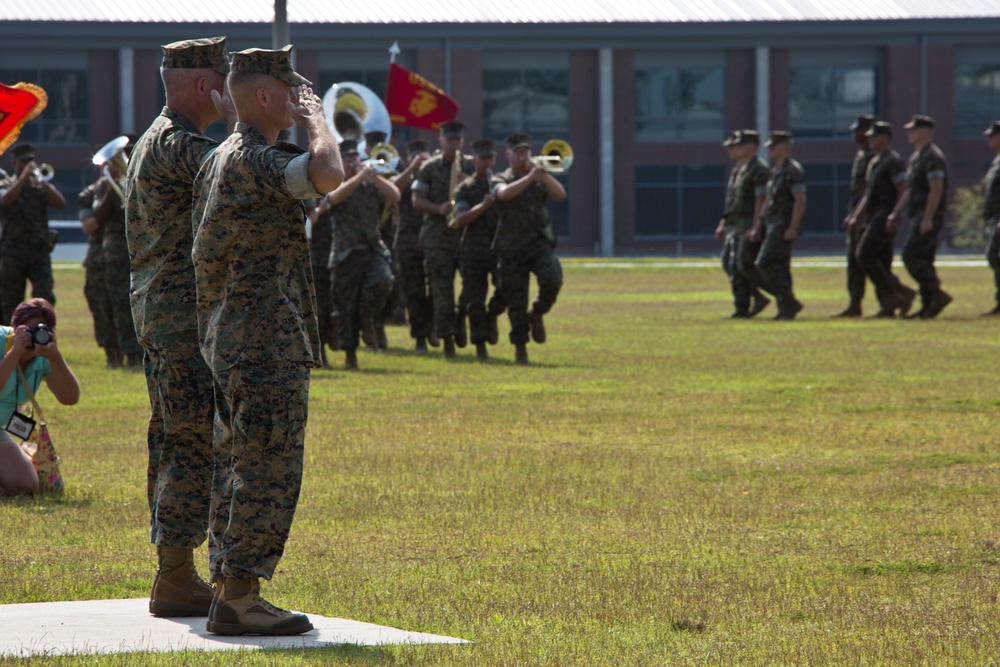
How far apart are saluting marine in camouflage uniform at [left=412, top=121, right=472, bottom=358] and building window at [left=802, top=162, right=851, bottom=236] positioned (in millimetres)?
41356

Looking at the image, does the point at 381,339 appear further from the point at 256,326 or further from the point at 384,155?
the point at 256,326

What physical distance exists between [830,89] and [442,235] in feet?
138

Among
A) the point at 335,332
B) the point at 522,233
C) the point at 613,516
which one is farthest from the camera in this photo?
the point at 335,332

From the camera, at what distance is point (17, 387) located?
844 cm

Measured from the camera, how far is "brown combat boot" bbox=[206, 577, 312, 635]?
210 inches

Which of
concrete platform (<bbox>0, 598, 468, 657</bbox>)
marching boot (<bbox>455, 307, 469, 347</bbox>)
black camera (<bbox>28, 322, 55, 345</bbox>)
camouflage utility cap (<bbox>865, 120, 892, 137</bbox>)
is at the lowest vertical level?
marching boot (<bbox>455, 307, 469, 347</bbox>)

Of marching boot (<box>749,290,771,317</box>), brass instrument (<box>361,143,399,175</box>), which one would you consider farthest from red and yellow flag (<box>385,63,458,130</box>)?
marching boot (<box>749,290,771,317</box>)

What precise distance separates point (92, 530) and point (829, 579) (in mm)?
3373

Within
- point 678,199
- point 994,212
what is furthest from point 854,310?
point 678,199

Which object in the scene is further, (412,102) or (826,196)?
(826,196)

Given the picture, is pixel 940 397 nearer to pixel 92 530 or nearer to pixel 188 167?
pixel 92 530

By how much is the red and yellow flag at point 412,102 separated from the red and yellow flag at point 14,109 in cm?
1386

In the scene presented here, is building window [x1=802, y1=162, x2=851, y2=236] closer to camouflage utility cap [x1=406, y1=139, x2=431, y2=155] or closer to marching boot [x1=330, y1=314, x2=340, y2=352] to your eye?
camouflage utility cap [x1=406, y1=139, x2=431, y2=155]

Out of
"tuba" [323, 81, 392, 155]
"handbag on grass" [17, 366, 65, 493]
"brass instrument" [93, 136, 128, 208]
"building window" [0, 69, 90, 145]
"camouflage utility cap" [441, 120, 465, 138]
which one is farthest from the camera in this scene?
"building window" [0, 69, 90, 145]
